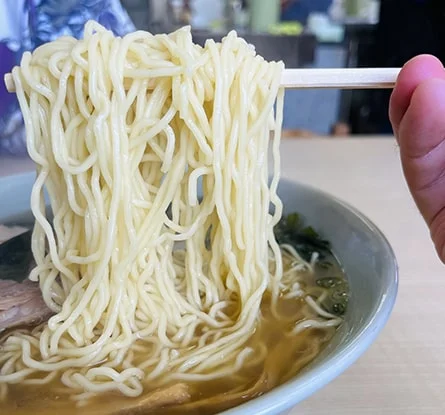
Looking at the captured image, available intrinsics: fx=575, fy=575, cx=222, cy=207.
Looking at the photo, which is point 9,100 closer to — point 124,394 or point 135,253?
point 135,253

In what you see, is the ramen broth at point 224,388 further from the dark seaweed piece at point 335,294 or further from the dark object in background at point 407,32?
the dark object in background at point 407,32

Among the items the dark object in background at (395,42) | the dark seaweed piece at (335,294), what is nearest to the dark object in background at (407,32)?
the dark object in background at (395,42)

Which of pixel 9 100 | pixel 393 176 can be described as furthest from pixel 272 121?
pixel 9 100

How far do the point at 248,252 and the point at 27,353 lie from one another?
354 mm

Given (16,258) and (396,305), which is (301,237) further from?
(16,258)

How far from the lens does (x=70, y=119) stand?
80 centimetres

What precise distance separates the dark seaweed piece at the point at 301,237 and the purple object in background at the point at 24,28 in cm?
97

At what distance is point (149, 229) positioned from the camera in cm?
84

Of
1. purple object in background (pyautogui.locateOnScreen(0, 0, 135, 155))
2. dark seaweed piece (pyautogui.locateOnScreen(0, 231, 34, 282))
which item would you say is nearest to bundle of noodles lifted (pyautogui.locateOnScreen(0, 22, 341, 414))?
dark seaweed piece (pyautogui.locateOnScreen(0, 231, 34, 282))

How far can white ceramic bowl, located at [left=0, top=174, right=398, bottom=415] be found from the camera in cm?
59

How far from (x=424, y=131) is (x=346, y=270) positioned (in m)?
0.32

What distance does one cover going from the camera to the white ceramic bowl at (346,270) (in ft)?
1.93

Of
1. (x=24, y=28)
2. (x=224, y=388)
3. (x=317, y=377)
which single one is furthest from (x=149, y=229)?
(x=24, y=28)

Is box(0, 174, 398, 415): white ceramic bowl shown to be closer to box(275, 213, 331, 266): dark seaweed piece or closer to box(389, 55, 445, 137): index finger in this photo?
box(275, 213, 331, 266): dark seaweed piece
